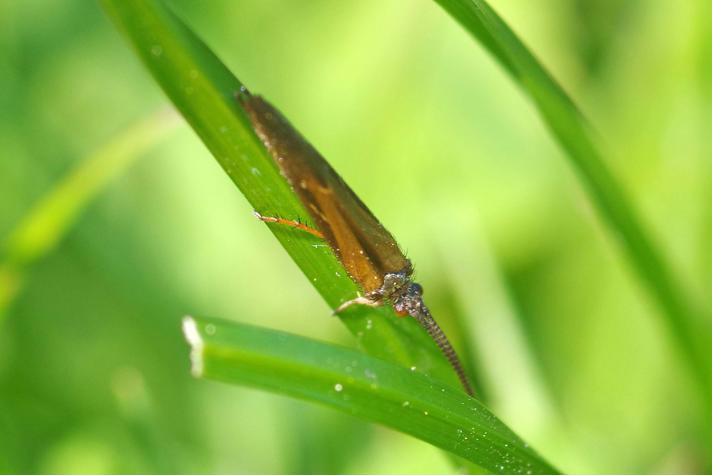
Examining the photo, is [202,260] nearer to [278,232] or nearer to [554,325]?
[554,325]

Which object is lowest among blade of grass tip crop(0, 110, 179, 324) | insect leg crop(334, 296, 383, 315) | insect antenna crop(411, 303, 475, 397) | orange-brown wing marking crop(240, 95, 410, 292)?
insect antenna crop(411, 303, 475, 397)

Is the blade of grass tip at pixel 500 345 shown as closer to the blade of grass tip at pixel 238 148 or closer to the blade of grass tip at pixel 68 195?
the blade of grass tip at pixel 238 148

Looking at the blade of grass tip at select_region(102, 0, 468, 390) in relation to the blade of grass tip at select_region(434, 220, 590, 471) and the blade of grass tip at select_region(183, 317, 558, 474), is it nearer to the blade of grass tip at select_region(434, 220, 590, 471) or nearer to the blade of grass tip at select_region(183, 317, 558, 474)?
the blade of grass tip at select_region(183, 317, 558, 474)

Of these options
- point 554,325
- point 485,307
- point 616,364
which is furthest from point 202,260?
point 616,364

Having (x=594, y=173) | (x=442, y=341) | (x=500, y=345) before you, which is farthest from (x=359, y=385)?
(x=500, y=345)

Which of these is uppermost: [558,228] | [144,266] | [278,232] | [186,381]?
[144,266]

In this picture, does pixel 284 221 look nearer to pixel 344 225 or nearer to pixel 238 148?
pixel 238 148

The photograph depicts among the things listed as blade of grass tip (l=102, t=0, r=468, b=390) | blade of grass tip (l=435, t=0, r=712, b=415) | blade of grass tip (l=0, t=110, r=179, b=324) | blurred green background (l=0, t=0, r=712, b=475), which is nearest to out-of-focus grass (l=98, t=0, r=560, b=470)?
blade of grass tip (l=102, t=0, r=468, b=390)
